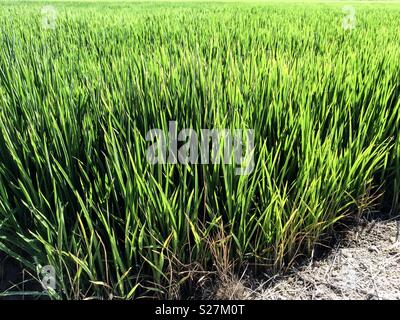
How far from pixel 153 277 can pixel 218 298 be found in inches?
7.1

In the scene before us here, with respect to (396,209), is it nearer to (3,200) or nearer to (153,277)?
(153,277)
